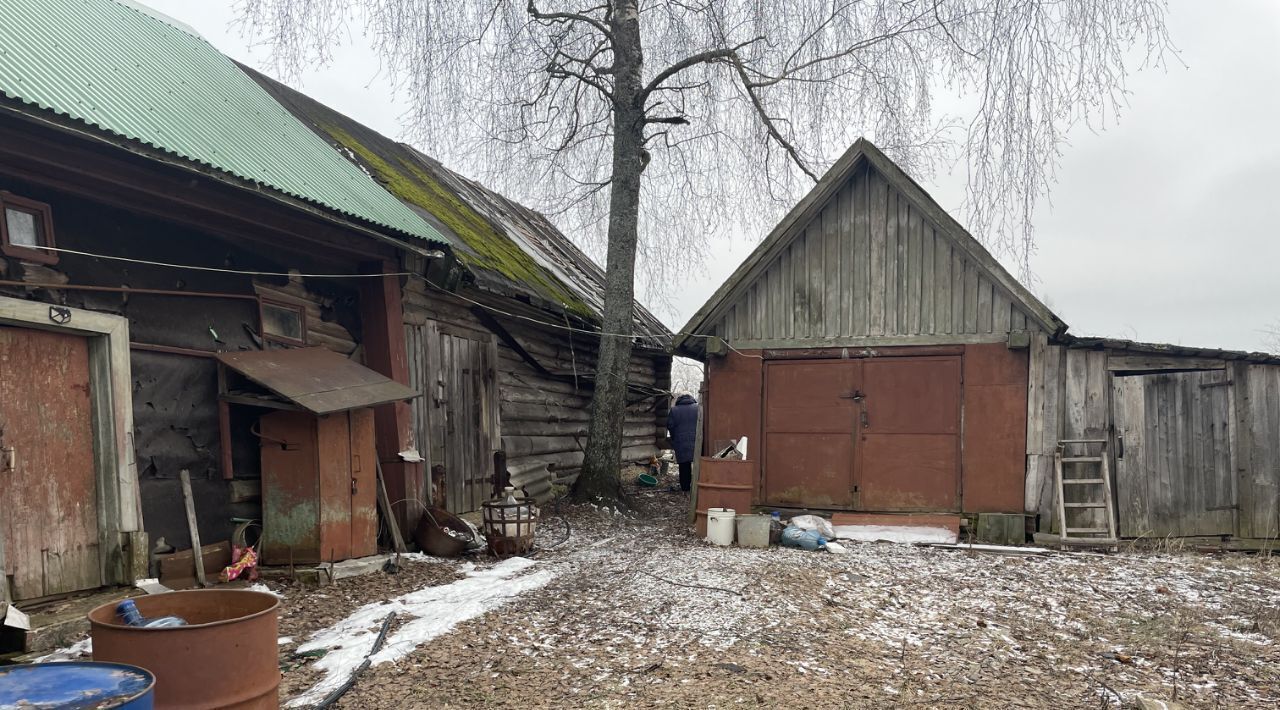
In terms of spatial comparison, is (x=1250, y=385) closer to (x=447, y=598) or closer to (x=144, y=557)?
(x=447, y=598)

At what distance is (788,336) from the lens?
34.7ft

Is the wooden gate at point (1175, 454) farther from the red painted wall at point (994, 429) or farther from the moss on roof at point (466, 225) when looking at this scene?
the moss on roof at point (466, 225)

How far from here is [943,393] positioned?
32.3 feet

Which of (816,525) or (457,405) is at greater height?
(457,405)

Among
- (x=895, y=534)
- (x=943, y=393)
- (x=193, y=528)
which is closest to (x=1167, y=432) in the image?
(x=943, y=393)

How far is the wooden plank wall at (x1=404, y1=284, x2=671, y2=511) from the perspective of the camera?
33.2 feet

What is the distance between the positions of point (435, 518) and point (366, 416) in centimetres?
150

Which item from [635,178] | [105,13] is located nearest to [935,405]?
[635,178]

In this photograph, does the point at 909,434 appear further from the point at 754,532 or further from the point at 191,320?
the point at 191,320

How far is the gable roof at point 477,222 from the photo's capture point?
1088 cm

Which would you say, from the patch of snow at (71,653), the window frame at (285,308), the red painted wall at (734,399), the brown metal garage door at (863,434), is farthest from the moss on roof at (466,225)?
the patch of snow at (71,653)

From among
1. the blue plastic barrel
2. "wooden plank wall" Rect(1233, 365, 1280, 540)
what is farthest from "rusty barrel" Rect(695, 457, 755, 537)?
the blue plastic barrel

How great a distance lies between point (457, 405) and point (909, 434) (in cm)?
574

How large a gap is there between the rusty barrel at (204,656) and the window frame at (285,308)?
13.2 ft
